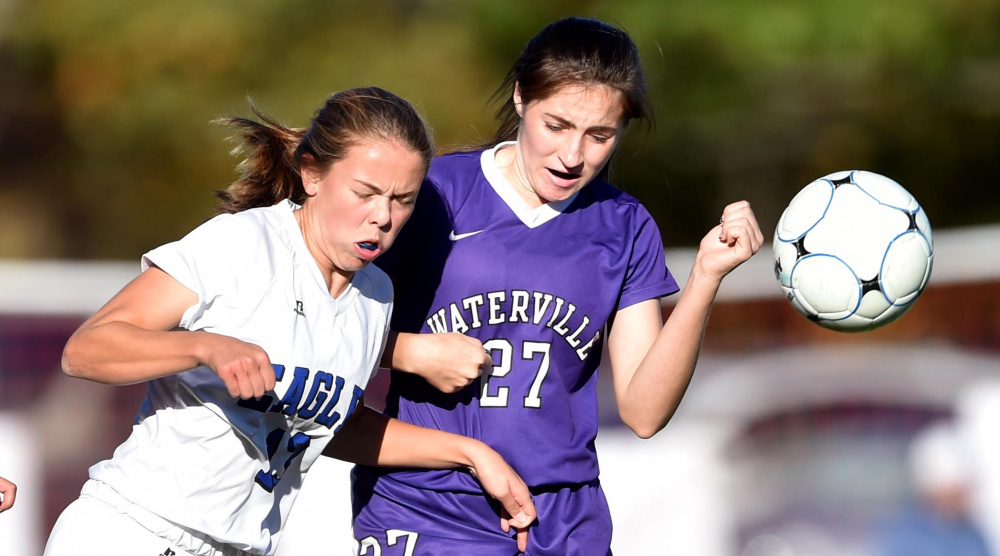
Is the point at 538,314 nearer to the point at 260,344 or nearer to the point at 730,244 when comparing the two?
the point at 730,244

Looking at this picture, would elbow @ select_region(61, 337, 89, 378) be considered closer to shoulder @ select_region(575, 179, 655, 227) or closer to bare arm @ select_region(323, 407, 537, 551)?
bare arm @ select_region(323, 407, 537, 551)

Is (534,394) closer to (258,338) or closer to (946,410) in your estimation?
(258,338)

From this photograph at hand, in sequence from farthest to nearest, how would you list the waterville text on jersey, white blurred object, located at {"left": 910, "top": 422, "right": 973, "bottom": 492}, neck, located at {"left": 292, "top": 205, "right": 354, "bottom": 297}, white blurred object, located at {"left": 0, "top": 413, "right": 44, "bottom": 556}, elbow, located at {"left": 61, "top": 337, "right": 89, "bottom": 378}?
1. white blurred object, located at {"left": 910, "top": 422, "right": 973, "bottom": 492}
2. white blurred object, located at {"left": 0, "top": 413, "right": 44, "bottom": 556}
3. the waterville text on jersey
4. neck, located at {"left": 292, "top": 205, "right": 354, "bottom": 297}
5. elbow, located at {"left": 61, "top": 337, "right": 89, "bottom": 378}

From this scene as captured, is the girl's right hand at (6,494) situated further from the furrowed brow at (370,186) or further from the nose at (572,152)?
the nose at (572,152)

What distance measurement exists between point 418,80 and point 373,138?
7.88 m

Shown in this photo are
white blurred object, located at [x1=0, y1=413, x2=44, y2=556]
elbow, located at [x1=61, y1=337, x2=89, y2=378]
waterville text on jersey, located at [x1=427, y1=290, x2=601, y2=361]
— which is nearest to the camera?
elbow, located at [x1=61, y1=337, x2=89, y2=378]

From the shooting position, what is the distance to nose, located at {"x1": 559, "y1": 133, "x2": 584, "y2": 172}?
10.3 feet

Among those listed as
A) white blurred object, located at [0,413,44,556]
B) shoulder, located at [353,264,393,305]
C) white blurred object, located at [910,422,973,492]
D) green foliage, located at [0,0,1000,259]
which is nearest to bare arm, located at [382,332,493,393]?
shoulder, located at [353,264,393,305]

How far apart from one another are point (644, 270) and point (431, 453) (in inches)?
30.8

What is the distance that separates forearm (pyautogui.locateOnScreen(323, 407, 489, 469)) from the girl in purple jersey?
8cm

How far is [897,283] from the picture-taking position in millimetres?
3389

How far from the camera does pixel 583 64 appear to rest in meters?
3.19

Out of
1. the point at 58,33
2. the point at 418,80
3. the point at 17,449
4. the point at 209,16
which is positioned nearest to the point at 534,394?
the point at 17,449

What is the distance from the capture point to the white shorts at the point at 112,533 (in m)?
2.82
